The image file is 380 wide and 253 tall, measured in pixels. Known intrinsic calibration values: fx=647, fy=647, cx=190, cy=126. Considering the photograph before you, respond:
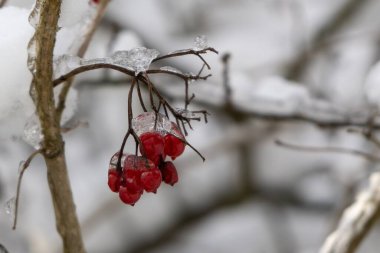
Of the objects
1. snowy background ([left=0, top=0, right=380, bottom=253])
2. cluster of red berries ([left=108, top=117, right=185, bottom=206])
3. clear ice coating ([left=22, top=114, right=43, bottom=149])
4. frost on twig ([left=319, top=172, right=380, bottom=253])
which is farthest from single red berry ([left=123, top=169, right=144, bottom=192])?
snowy background ([left=0, top=0, right=380, bottom=253])

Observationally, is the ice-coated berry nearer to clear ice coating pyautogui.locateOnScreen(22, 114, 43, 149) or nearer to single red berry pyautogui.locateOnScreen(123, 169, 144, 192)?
single red berry pyautogui.locateOnScreen(123, 169, 144, 192)

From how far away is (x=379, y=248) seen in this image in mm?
3234

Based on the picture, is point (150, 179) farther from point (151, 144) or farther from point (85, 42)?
point (85, 42)

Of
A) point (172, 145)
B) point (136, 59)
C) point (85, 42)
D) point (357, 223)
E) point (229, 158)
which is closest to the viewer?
point (136, 59)

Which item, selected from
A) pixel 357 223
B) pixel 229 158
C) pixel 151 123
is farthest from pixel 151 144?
pixel 229 158

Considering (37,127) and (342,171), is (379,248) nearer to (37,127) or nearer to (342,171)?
(342,171)

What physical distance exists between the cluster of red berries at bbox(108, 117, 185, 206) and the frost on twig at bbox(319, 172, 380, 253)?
482mm

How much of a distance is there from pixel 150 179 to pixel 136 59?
0.16 meters

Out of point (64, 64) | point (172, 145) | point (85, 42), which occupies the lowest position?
point (172, 145)

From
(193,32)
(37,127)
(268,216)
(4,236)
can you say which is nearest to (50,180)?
(37,127)

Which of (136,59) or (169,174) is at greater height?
(136,59)

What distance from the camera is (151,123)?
2.91ft

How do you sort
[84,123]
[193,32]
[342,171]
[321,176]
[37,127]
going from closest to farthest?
[37,127]
[84,123]
[342,171]
[321,176]
[193,32]

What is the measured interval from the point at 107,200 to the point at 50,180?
2248 mm
